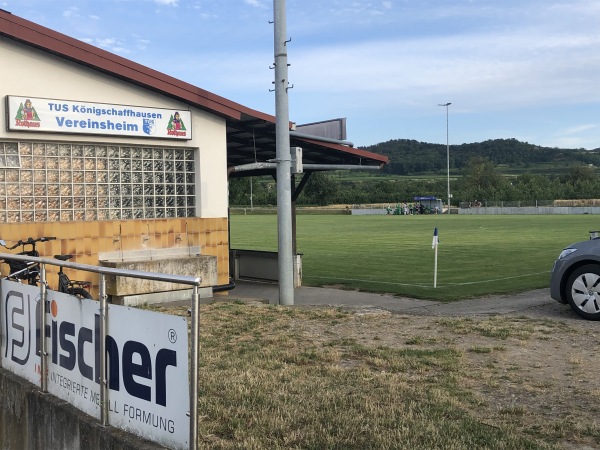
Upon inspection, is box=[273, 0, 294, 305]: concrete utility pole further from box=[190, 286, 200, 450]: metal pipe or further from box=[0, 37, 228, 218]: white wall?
box=[190, 286, 200, 450]: metal pipe

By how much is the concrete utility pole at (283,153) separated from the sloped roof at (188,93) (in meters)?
1.83

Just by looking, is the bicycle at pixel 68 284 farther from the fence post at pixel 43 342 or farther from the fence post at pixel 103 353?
the fence post at pixel 103 353

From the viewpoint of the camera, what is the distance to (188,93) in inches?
502

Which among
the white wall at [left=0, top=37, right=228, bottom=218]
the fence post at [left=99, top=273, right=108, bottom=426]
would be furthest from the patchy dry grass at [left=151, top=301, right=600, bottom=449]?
the white wall at [left=0, top=37, right=228, bottom=218]

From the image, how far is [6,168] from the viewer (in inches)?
438

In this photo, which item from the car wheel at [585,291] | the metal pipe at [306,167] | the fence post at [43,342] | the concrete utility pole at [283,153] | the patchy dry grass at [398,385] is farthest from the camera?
the metal pipe at [306,167]

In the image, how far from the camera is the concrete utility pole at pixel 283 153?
11430mm

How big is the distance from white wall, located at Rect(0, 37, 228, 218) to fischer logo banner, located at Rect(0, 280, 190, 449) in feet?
20.4

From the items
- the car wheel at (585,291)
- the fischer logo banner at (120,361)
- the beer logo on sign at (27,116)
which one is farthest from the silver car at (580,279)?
the beer logo on sign at (27,116)

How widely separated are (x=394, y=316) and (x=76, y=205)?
5.77m

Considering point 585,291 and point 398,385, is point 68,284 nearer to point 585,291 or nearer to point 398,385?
point 398,385

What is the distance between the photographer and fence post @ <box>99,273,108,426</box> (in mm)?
4418

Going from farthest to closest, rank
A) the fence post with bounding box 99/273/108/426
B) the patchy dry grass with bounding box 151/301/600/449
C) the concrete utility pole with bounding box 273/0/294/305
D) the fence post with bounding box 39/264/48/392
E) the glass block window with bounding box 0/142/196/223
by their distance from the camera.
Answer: the concrete utility pole with bounding box 273/0/294/305, the glass block window with bounding box 0/142/196/223, the fence post with bounding box 39/264/48/392, the patchy dry grass with bounding box 151/301/600/449, the fence post with bounding box 99/273/108/426

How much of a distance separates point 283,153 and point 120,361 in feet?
25.4
